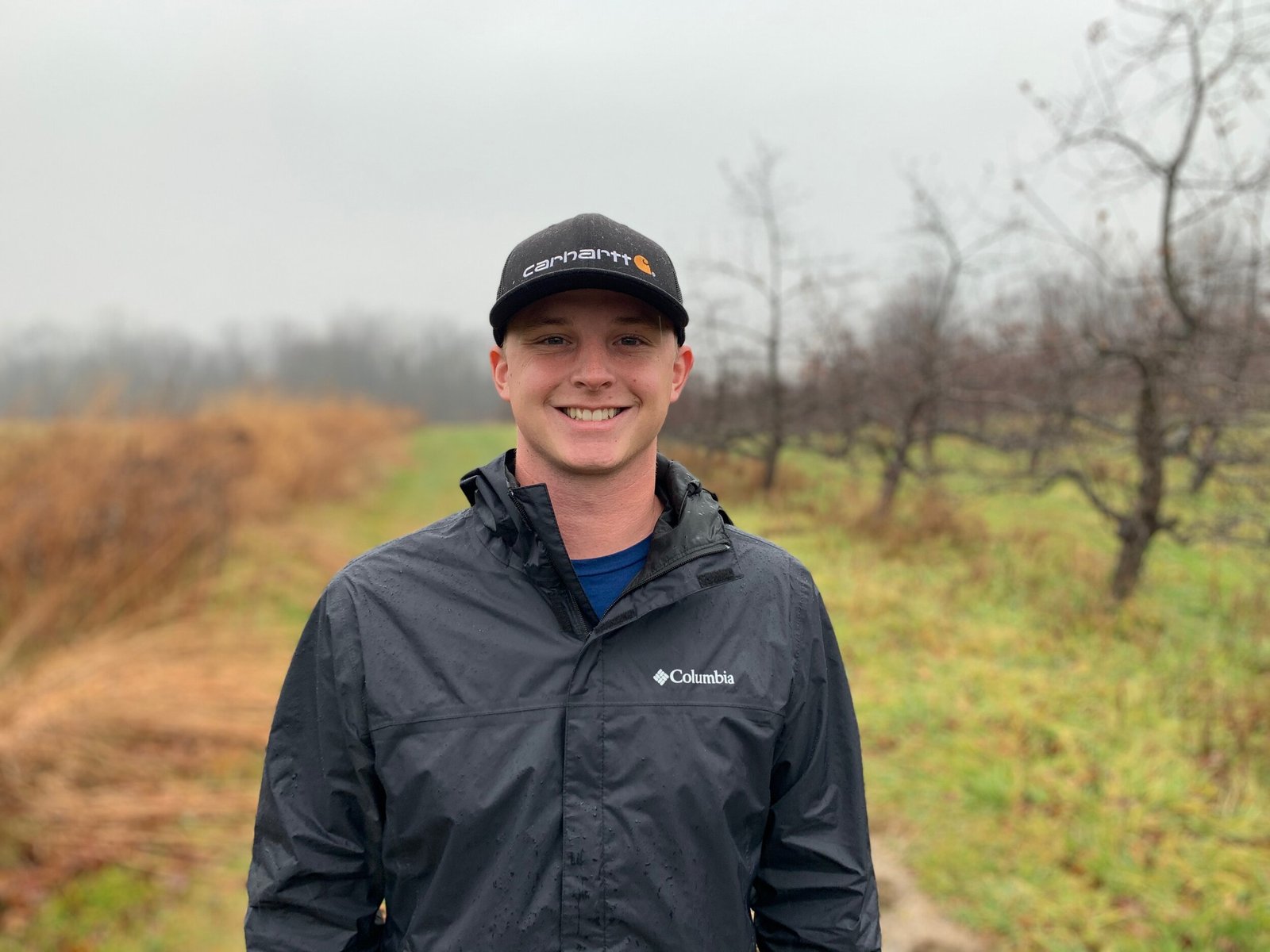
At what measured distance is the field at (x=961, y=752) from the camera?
11.0ft

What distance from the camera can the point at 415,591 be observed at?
1526 mm

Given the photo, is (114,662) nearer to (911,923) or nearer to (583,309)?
(911,923)

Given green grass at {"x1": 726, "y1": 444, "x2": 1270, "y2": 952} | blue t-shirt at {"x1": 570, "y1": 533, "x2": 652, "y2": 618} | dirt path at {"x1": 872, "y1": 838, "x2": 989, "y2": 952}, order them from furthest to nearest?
green grass at {"x1": 726, "y1": 444, "x2": 1270, "y2": 952} < dirt path at {"x1": 872, "y1": 838, "x2": 989, "y2": 952} < blue t-shirt at {"x1": 570, "y1": 533, "x2": 652, "y2": 618}

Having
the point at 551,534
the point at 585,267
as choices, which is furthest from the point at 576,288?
the point at 551,534

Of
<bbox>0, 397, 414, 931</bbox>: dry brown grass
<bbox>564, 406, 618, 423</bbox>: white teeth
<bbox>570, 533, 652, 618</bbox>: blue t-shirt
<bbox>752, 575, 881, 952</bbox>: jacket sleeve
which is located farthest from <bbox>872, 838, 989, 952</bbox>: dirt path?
<bbox>0, 397, 414, 931</bbox>: dry brown grass

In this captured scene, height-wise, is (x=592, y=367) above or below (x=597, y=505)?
above

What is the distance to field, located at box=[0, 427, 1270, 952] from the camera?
3338 millimetres

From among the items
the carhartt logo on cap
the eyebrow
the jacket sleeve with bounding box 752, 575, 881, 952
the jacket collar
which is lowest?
the jacket sleeve with bounding box 752, 575, 881, 952

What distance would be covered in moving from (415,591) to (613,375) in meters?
0.55

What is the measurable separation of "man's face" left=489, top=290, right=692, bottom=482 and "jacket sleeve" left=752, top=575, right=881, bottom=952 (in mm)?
500

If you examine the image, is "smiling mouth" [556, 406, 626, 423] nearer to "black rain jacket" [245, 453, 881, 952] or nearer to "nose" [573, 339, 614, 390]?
"nose" [573, 339, 614, 390]

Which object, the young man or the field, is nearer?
the young man

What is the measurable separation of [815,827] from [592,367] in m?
1.00

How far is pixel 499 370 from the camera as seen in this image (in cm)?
170
